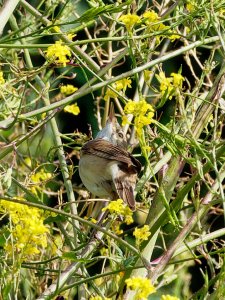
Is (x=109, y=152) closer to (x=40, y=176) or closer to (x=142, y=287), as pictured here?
(x=40, y=176)

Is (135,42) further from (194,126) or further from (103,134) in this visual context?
(103,134)

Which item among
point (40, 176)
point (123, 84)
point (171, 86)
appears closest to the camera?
point (171, 86)

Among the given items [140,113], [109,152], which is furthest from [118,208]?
[109,152]

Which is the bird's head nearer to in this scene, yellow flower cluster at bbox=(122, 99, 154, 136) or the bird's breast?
the bird's breast

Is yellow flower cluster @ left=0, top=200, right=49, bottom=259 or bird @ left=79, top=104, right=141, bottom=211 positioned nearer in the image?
yellow flower cluster @ left=0, top=200, right=49, bottom=259

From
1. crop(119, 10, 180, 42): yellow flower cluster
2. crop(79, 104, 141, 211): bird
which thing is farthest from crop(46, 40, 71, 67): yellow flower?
crop(79, 104, 141, 211): bird

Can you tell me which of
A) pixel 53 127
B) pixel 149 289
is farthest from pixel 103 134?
pixel 149 289
